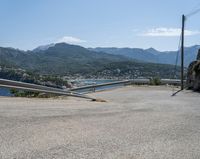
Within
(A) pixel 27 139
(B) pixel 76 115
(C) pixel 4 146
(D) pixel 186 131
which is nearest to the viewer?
(C) pixel 4 146

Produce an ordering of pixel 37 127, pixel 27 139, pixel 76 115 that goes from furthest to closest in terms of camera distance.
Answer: pixel 76 115
pixel 37 127
pixel 27 139

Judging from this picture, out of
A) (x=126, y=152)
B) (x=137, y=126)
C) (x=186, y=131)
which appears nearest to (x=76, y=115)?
(x=137, y=126)

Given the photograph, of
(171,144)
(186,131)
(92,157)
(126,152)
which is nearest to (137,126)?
(186,131)

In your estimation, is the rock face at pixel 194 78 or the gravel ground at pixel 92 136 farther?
the rock face at pixel 194 78

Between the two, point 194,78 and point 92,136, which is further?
point 194,78

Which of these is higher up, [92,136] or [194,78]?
[194,78]

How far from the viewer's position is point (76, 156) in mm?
5203

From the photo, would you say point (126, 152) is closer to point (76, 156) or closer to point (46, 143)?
point (76, 156)

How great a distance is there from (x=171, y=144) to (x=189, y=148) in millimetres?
362

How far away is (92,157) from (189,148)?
2.09 m

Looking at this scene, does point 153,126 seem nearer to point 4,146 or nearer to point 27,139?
point 27,139

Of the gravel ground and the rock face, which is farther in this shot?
the rock face

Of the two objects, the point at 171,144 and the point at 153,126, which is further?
the point at 153,126

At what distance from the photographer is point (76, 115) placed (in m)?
9.16
